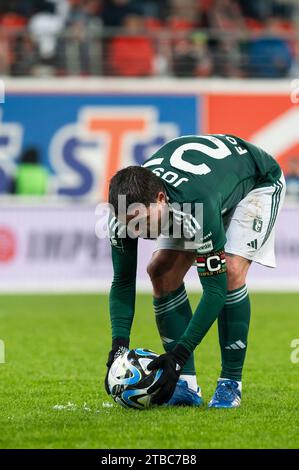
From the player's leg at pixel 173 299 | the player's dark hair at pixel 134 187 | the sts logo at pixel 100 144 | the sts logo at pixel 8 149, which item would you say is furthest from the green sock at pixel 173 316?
the sts logo at pixel 100 144

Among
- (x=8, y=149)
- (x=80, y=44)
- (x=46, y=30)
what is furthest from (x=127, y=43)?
(x=8, y=149)

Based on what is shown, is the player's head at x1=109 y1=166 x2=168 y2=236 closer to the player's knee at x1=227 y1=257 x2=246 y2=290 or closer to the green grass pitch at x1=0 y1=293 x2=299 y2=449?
the player's knee at x1=227 y1=257 x2=246 y2=290

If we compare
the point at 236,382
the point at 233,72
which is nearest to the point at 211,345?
the point at 236,382

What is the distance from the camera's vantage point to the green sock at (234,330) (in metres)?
6.33

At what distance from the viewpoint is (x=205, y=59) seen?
62.6 feet

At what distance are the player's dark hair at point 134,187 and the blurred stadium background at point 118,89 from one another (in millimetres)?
12484

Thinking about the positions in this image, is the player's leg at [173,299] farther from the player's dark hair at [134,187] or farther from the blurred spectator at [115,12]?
the blurred spectator at [115,12]

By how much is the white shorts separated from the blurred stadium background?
11482 millimetres

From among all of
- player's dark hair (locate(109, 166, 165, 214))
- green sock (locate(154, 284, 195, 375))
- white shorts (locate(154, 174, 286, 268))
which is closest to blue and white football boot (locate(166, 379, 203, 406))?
green sock (locate(154, 284, 195, 375))

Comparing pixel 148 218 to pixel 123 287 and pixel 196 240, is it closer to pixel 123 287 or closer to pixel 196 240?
pixel 196 240

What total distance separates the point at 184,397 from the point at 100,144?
42.1 ft

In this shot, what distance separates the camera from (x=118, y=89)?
62.7 feet

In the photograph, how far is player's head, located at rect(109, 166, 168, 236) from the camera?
5449 mm

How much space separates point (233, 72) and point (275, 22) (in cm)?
209
